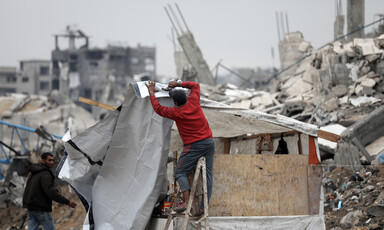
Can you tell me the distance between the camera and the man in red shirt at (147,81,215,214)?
5680 millimetres

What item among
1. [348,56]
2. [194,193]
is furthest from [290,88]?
[194,193]

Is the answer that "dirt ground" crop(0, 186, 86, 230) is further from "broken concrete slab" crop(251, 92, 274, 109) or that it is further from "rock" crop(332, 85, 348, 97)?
"rock" crop(332, 85, 348, 97)

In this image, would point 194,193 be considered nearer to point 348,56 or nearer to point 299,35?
point 348,56

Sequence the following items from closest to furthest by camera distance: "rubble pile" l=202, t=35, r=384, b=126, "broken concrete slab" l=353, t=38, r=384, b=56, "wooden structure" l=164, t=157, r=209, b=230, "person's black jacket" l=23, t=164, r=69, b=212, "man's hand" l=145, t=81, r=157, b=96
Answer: "wooden structure" l=164, t=157, r=209, b=230
"man's hand" l=145, t=81, r=157, b=96
"person's black jacket" l=23, t=164, r=69, b=212
"rubble pile" l=202, t=35, r=384, b=126
"broken concrete slab" l=353, t=38, r=384, b=56

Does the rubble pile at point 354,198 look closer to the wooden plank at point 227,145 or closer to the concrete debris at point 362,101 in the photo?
the wooden plank at point 227,145

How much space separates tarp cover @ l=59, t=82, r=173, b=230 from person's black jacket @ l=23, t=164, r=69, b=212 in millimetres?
992

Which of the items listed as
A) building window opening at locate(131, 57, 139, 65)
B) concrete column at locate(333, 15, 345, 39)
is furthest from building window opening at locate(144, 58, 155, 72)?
concrete column at locate(333, 15, 345, 39)

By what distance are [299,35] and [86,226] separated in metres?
19.5

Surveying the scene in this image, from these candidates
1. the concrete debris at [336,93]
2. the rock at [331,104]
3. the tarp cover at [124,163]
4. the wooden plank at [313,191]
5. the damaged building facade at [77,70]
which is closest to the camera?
the tarp cover at [124,163]

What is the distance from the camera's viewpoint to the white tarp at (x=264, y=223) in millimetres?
5801

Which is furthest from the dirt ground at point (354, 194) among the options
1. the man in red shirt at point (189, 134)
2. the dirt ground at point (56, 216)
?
the dirt ground at point (56, 216)

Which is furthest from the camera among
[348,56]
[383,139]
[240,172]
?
[348,56]

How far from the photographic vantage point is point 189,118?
5.71m

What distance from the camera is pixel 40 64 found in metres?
82.6
